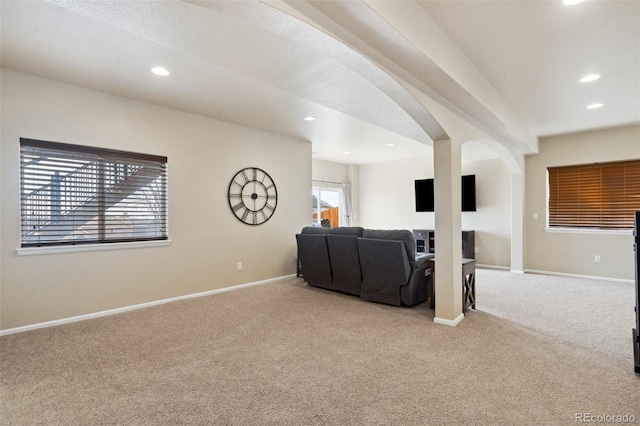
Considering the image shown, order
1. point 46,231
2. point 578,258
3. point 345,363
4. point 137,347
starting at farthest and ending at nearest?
point 578,258
point 46,231
point 137,347
point 345,363

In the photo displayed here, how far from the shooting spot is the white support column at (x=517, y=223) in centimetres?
607

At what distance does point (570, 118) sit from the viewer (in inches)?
188

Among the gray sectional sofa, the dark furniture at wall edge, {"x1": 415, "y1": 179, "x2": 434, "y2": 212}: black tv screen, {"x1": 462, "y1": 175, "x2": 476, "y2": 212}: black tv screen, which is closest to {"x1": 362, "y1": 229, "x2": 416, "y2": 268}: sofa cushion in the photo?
the gray sectional sofa

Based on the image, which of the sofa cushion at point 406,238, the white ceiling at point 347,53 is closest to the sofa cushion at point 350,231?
the sofa cushion at point 406,238

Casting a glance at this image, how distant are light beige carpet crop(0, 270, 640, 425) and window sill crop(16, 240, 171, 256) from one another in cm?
79

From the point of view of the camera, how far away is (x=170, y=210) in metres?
4.31

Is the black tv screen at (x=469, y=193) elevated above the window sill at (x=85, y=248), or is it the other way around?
the black tv screen at (x=469, y=193)

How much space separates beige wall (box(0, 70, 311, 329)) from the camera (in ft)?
10.5

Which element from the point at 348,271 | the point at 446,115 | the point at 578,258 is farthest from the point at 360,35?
the point at 578,258

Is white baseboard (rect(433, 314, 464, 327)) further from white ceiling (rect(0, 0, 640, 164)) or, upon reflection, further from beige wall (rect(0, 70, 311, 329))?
beige wall (rect(0, 70, 311, 329))

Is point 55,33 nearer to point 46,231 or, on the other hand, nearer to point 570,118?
point 46,231

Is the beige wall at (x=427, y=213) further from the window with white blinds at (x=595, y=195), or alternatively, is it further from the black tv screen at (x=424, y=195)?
the window with white blinds at (x=595, y=195)

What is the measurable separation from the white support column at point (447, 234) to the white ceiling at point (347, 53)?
29cm

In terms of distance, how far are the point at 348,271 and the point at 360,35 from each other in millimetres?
3052
